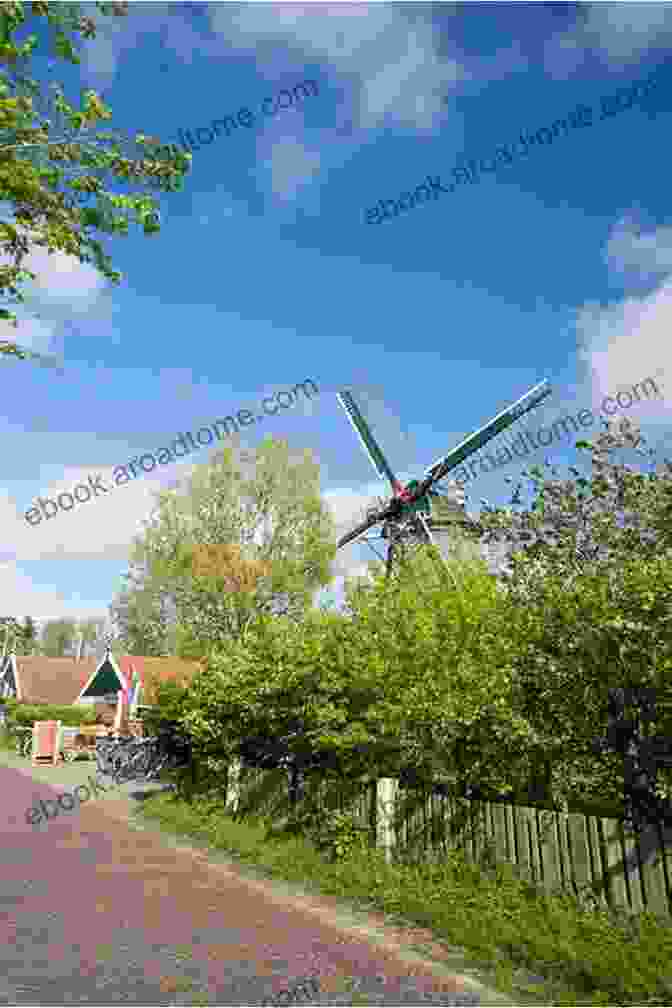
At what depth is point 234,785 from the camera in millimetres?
16047

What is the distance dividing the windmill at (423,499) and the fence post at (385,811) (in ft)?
57.5

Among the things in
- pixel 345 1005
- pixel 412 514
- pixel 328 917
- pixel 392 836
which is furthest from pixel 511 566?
pixel 412 514

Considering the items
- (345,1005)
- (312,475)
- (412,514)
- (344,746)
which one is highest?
(312,475)

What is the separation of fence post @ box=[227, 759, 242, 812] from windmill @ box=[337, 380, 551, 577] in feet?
46.2

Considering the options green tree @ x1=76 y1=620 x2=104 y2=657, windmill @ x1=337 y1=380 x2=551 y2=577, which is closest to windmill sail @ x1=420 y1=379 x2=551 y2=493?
windmill @ x1=337 y1=380 x2=551 y2=577

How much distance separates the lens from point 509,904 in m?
8.74

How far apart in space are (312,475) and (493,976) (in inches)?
1134

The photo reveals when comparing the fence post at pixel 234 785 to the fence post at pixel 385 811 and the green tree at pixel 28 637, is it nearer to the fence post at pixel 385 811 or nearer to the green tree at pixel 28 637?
the fence post at pixel 385 811

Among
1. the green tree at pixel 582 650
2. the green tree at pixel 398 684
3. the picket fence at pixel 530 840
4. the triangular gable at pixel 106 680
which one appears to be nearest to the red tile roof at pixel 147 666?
the triangular gable at pixel 106 680

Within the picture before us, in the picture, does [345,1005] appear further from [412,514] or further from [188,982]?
[412,514]

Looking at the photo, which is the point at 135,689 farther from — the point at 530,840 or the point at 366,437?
the point at 530,840

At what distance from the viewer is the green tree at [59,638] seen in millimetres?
141750

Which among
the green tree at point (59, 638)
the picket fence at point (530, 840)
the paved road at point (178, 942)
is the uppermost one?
the green tree at point (59, 638)

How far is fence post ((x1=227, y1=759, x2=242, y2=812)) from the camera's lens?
15.9 m
